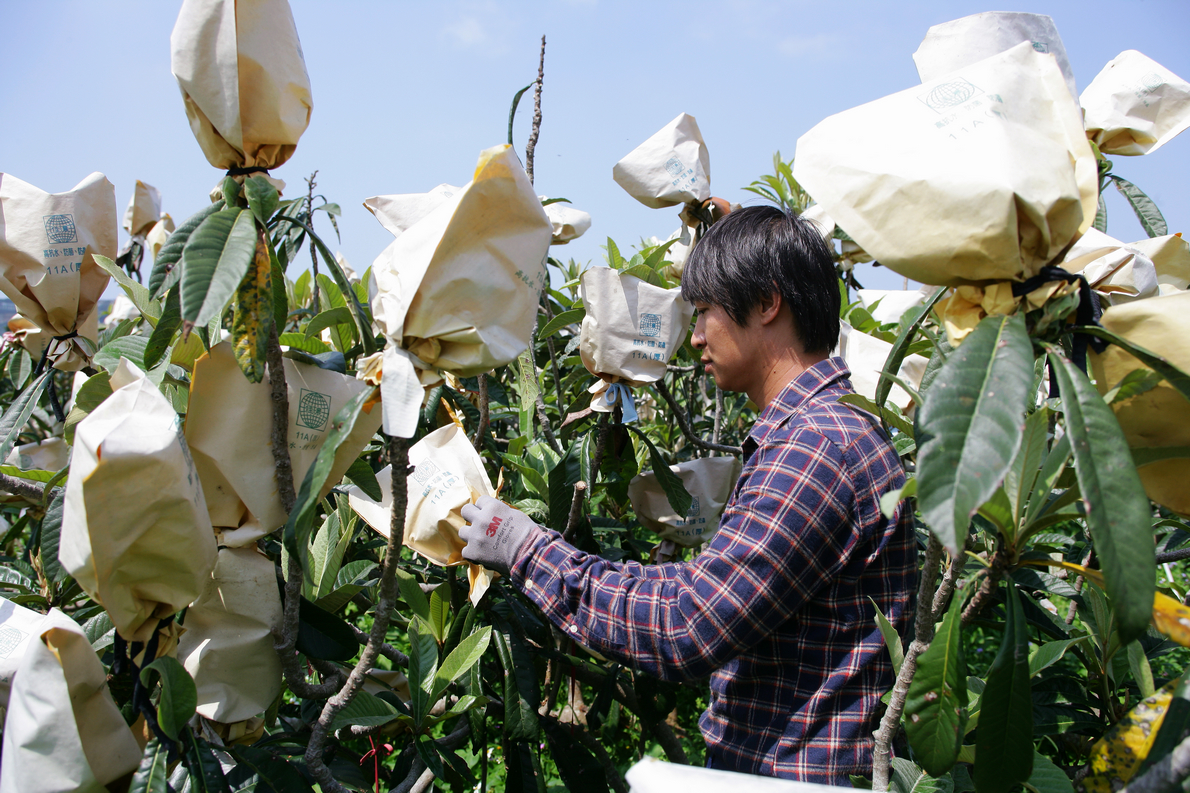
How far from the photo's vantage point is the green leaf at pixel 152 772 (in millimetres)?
860

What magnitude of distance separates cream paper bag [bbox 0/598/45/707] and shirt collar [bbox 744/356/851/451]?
1203mm

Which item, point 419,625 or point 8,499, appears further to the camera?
point 8,499

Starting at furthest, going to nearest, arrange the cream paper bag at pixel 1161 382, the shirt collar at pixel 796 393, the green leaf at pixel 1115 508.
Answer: the shirt collar at pixel 796 393, the cream paper bag at pixel 1161 382, the green leaf at pixel 1115 508

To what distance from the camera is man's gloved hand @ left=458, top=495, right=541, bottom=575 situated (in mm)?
1262

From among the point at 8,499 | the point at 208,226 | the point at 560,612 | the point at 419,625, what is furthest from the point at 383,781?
the point at 208,226

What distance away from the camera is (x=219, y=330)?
3.76ft

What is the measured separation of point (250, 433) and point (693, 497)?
1.19 meters

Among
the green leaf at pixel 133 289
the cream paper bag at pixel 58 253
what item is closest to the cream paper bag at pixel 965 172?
the green leaf at pixel 133 289

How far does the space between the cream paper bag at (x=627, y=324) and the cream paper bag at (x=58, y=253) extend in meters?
1.12

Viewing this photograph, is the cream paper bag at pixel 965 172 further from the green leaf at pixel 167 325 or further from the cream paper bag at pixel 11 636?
the cream paper bag at pixel 11 636

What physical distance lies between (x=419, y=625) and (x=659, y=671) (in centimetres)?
54

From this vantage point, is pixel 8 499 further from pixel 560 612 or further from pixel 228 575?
pixel 560 612

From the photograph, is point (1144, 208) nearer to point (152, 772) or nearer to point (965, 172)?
point (965, 172)

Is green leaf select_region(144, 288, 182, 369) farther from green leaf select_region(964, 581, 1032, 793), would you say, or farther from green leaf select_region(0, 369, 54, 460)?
green leaf select_region(964, 581, 1032, 793)
